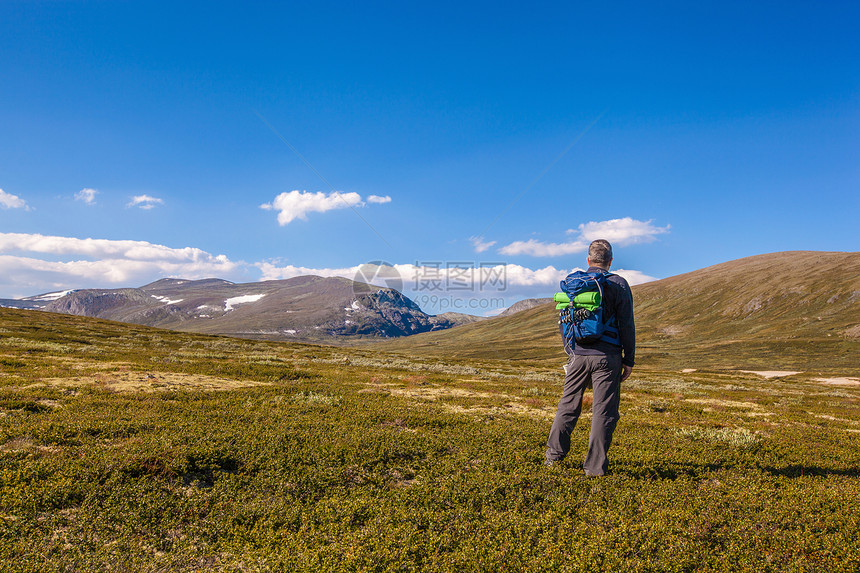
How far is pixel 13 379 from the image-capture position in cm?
1450

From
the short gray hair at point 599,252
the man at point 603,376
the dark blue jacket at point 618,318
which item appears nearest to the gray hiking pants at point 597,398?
the man at point 603,376

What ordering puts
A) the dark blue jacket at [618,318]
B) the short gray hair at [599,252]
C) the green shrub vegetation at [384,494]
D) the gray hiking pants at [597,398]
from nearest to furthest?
the green shrub vegetation at [384,494] → the gray hiking pants at [597,398] → the dark blue jacket at [618,318] → the short gray hair at [599,252]

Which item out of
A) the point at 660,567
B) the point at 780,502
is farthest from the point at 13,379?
the point at 780,502

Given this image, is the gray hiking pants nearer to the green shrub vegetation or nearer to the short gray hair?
the green shrub vegetation

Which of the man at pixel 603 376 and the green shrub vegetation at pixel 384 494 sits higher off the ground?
the man at pixel 603 376

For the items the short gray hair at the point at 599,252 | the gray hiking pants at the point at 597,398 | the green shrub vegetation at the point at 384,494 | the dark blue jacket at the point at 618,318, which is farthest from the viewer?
the short gray hair at the point at 599,252

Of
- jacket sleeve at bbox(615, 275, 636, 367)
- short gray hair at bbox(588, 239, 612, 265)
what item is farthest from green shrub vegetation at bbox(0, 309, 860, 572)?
A: short gray hair at bbox(588, 239, 612, 265)

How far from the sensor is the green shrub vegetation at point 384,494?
5184 millimetres

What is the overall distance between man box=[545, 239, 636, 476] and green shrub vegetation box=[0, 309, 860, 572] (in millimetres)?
701

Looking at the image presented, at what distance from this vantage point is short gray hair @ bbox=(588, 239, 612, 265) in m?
8.83

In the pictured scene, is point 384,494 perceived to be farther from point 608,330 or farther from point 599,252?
point 599,252

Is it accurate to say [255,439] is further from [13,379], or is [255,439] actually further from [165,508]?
[13,379]

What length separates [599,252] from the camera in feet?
29.1

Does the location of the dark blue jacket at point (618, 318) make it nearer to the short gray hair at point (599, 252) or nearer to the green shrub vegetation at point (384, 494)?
the short gray hair at point (599, 252)
